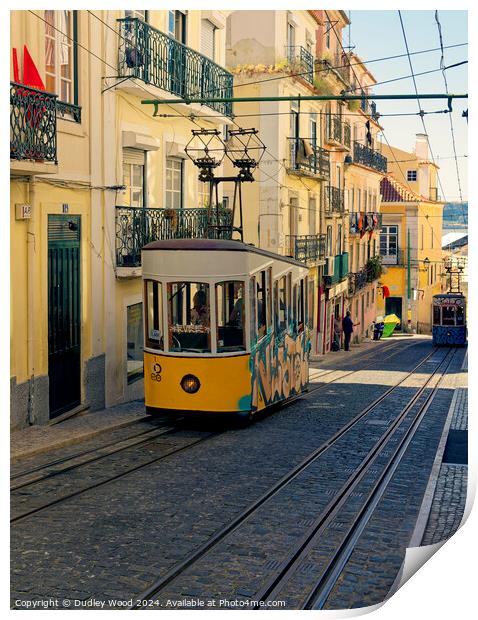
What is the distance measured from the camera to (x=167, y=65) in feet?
49.6

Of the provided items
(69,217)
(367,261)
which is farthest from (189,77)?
(367,261)

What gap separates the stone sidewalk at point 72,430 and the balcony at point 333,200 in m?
6.80

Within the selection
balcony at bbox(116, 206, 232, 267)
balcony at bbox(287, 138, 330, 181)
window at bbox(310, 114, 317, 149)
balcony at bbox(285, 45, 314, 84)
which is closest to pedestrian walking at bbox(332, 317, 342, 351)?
balcony at bbox(287, 138, 330, 181)

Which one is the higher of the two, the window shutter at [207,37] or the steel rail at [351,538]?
the window shutter at [207,37]

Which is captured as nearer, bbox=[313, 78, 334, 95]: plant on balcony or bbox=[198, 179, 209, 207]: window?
bbox=[198, 179, 209, 207]: window

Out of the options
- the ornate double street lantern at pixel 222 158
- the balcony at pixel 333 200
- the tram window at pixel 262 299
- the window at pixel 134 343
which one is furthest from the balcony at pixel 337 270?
the tram window at pixel 262 299

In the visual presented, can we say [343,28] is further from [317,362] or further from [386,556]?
[317,362]

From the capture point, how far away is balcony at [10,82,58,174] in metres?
10.2

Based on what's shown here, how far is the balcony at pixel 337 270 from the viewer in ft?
60.4

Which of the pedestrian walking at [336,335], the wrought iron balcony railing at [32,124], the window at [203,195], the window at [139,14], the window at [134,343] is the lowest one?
the pedestrian walking at [336,335]

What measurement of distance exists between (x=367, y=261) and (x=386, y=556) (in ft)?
61.0

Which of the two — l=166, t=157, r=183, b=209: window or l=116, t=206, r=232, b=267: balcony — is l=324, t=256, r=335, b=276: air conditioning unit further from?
l=116, t=206, r=232, b=267: balcony

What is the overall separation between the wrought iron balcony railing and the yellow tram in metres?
1.95

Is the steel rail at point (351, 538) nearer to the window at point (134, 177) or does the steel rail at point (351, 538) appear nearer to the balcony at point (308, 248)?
the balcony at point (308, 248)
